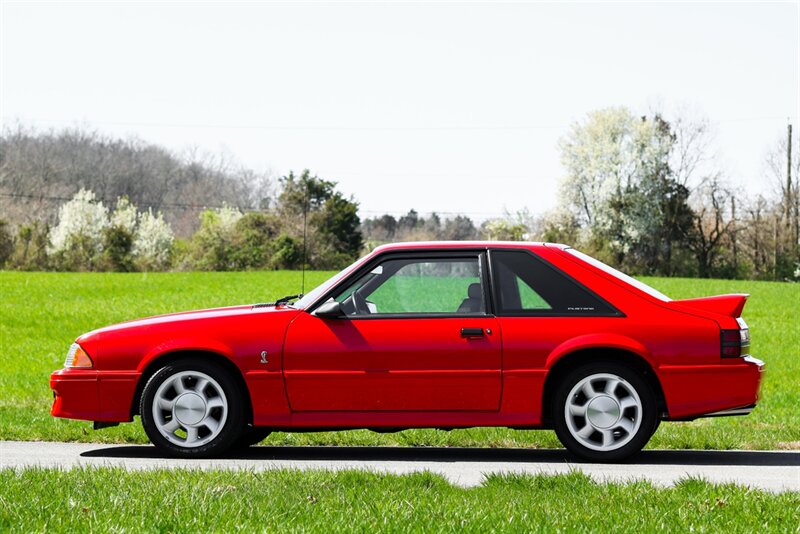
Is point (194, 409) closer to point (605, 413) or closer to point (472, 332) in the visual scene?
point (472, 332)

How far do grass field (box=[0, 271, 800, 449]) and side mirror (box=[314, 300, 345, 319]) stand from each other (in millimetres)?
1800

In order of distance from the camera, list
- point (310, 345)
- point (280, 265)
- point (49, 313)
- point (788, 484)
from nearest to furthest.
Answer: point (788, 484) → point (310, 345) → point (49, 313) → point (280, 265)

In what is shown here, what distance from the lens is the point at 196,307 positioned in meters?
41.8

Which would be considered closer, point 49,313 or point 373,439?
point 373,439

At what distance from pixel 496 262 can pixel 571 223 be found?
2836 inches

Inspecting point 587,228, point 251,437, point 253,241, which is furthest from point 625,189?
point 251,437

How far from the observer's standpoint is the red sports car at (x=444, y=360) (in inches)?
329

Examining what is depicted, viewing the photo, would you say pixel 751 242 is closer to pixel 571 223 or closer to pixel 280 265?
pixel 571 223

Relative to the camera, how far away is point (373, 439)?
10000mm

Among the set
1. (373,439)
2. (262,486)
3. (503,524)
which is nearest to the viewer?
(503,524)

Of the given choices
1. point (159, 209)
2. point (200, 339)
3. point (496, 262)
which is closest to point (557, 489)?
point (496, 262)

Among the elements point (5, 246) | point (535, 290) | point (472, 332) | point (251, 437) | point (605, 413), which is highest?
point (5, 246)

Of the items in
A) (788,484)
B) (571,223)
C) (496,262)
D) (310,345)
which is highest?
(571,223)

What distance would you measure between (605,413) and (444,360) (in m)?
1.25
